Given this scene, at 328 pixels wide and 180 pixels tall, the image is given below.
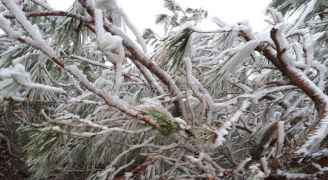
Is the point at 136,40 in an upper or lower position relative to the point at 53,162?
upper

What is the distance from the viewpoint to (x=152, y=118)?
113 cm

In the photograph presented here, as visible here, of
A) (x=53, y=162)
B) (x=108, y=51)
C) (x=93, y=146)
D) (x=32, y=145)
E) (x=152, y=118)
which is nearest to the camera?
(x=108, y=51)

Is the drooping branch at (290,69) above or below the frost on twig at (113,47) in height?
below

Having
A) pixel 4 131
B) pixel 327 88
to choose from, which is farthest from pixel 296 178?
pixel 4 131

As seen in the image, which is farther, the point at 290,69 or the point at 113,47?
the point at 290,69

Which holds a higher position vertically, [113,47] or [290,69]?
[113,47]

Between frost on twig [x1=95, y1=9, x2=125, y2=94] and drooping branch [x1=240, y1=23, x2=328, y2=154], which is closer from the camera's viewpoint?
frost on twig [x1=95, y1=9, x2=125, y2=94]

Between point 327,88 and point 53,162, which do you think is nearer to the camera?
point 327,88

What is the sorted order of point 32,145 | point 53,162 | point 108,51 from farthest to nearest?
1. point 53,162
2. point 32,145
3. point 108,51

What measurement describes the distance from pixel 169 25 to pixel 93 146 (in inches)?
73.7

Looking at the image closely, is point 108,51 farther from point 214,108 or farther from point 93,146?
point 93,146

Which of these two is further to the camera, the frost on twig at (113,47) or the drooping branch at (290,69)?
the drooping branch at (290,69)

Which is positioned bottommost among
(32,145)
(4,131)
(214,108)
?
(4,131)

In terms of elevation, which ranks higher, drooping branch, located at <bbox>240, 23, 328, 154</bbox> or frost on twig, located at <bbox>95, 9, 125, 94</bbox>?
frost on twig, located at <bbox>95, 9, 125, 94</bbox>
